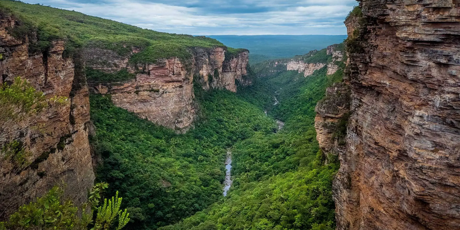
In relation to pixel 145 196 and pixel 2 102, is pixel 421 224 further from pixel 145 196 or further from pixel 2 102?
pixel 145 196

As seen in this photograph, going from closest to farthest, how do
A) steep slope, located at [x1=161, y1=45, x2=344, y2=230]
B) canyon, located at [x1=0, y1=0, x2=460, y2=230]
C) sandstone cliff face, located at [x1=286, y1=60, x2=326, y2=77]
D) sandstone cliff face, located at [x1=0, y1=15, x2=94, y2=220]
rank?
canyon, located at [x1=0, y1=0, x2=460, y2=230]
sandstone cliff face, located at [x1=0, y1=15, x2=94, y2=220]
steep slope, located at [x1=161, y1=45, x2=344, y2=230]
sandstone cliff face, located at [x1=286, y1=60, x2=326, y2=77]

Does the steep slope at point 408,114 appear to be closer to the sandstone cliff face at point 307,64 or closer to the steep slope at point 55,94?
the steep slope at point 55,94

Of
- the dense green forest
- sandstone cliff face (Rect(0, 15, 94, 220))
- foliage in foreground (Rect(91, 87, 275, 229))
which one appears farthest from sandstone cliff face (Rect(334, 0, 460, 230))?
foliage in foreground (Rect(91, 87, 275, 229))

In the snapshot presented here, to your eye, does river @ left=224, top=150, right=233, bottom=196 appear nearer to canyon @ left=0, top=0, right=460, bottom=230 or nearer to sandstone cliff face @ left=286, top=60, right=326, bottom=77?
canyon @ left=0, top=0, right=460, bottom=230

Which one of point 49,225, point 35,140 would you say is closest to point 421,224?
point 49,225

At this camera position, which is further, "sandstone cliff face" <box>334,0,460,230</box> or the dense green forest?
the dense green forest
